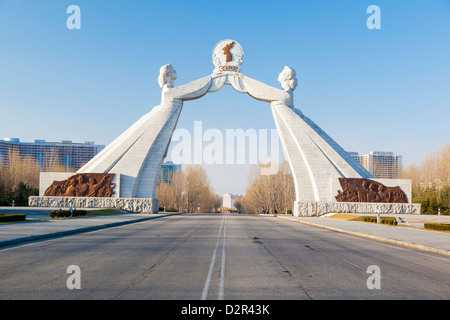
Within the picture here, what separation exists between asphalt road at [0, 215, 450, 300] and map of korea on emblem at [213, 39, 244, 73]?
37.1 metres

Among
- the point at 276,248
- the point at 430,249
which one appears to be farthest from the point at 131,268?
the point at 430,249

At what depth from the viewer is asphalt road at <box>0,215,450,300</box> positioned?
6348 mm

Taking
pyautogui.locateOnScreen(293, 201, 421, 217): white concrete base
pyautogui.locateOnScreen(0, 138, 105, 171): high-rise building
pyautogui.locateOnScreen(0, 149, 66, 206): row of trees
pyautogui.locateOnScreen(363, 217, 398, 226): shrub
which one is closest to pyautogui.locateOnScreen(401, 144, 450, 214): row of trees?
pyautogui.locateOnScreen(293, 201, 421, 217): white concrete base

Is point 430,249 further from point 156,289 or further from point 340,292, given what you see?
point 156,289

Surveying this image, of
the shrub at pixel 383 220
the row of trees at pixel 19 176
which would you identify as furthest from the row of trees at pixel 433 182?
the row of trees at pixel 19 176

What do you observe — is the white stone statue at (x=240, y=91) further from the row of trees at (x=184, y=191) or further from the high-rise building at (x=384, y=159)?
the high-rise building at (x=384, y=159)

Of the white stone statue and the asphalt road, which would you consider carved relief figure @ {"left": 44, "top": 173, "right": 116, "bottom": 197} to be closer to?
the white stone statue

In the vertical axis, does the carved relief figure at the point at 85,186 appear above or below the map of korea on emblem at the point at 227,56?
below

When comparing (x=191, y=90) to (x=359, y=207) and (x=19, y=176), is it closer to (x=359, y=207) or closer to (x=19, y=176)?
(x=359, y=207)

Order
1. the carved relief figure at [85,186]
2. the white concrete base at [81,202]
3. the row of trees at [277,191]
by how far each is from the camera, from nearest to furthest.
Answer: the white concrete base at [81,202] < the carved relief figure at [85,186] < the row of trees at [277,191]

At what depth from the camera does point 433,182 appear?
5641 cm

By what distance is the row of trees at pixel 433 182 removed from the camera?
163ft

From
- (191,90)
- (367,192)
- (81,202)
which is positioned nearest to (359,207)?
(367,192)

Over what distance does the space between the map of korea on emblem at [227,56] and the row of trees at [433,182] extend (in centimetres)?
3095
